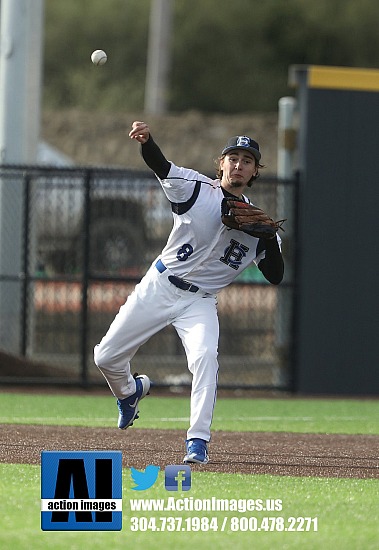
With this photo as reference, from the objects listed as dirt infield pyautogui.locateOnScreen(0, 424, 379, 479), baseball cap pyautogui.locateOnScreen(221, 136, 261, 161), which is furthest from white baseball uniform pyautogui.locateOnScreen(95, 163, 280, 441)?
dirt infield pyautogui.locateOnScreen(0, 424, 379, 479)

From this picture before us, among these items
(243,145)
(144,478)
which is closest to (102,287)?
(243,145)

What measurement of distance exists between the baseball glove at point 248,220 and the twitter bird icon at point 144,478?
1.76m

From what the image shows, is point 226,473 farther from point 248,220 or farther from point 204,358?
point 248,220

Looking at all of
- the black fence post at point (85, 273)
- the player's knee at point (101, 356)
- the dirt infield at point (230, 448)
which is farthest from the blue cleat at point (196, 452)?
the black fence post at point (85, 273)

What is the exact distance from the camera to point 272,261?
8180mm

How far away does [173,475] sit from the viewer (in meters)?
6.61

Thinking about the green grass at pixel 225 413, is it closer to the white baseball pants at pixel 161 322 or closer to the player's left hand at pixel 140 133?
the white baseball pants at pixel 161 322

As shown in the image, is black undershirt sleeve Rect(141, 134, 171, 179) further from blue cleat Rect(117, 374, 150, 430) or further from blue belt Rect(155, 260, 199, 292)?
blue cleat Rect(117, 374, 150, 430)

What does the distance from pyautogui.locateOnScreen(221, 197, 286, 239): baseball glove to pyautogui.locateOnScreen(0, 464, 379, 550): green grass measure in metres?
1.53

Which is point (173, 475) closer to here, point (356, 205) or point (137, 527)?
point (137, 527)

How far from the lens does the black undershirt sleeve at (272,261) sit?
26.7 feet

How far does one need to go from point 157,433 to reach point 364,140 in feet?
19.1

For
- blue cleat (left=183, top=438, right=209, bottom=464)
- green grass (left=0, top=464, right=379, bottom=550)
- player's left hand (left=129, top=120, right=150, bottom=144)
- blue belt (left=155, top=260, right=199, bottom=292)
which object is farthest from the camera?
blue belt (left=155, top=260, right=199, bottom=292)

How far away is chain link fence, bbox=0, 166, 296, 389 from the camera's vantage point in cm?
1400
